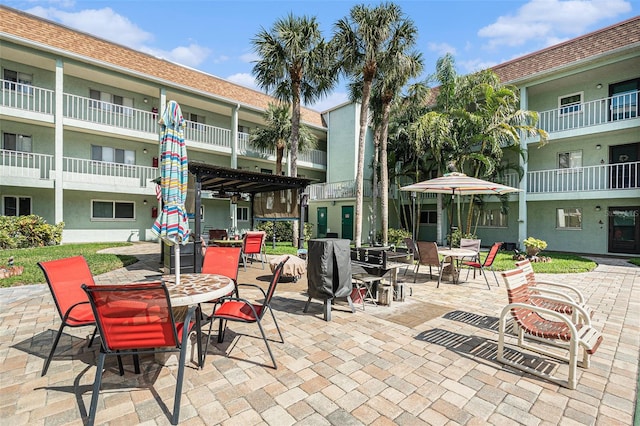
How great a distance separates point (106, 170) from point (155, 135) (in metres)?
2.92

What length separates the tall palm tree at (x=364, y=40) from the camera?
1187cm

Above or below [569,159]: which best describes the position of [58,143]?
above

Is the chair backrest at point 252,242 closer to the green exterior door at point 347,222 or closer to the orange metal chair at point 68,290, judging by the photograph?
the orange metal chair at point 68,290

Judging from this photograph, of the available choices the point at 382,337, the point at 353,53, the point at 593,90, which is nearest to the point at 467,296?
the point at 382,337

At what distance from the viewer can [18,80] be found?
1352cm

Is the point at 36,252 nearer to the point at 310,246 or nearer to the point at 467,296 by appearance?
the point at 310,246

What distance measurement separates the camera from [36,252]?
1036 cm

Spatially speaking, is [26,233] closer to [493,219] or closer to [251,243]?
[251,243]

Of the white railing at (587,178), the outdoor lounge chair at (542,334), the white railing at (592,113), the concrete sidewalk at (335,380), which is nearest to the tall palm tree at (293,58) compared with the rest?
the white railing at (592,113)

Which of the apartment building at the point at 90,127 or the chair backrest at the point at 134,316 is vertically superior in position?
the apartment building at the point at 90,127

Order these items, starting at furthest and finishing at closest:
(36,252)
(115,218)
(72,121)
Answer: (115,218) < (72,121) < (36,252)

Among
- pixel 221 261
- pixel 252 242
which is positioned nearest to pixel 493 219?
pixel 252 242

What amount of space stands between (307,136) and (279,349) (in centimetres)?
1513

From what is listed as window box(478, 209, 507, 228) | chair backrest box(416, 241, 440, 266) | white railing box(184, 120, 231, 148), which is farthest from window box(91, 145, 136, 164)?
window box(478, 209, 507, 228)
